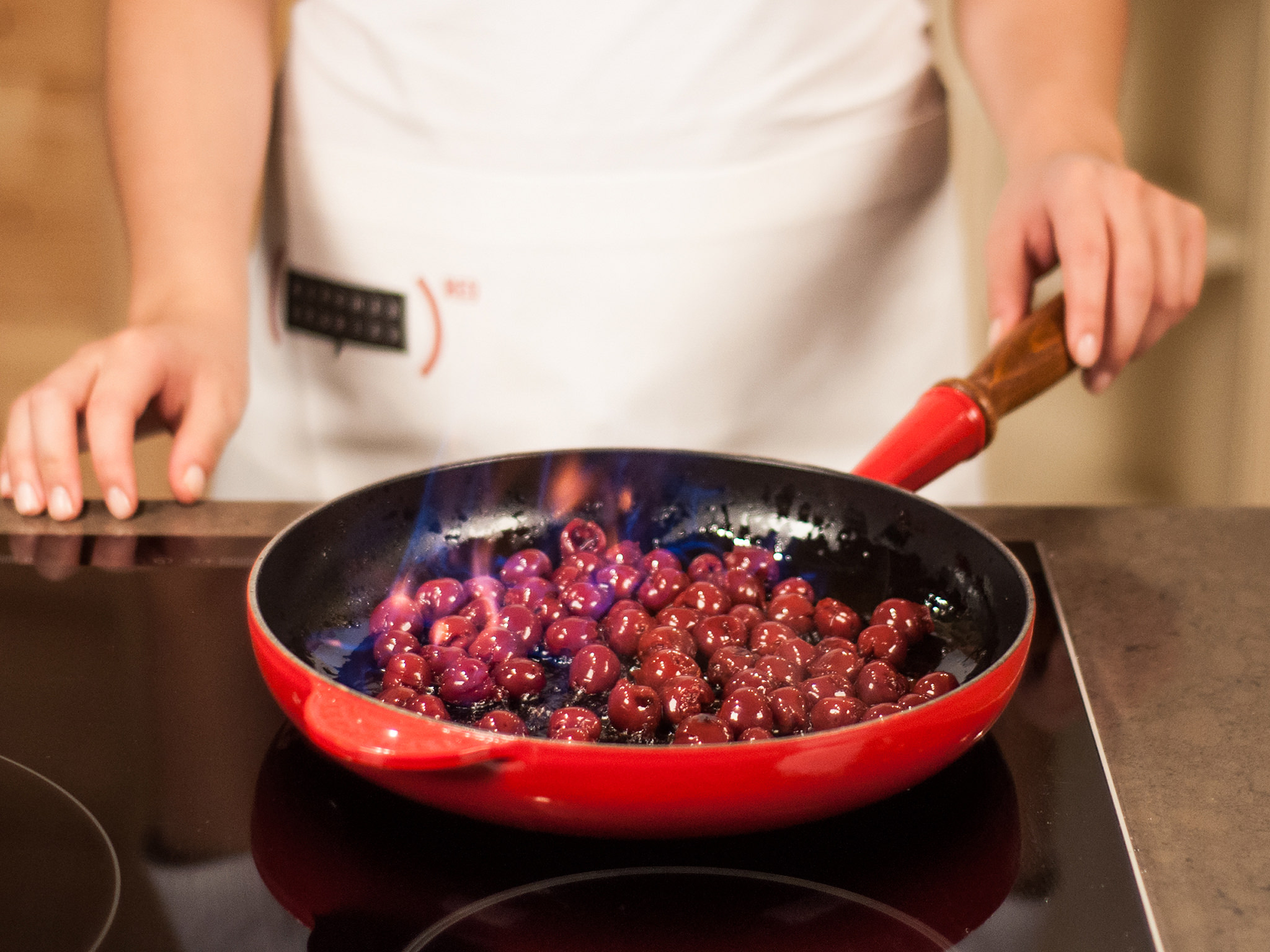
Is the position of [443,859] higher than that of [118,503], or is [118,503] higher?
[443,859]

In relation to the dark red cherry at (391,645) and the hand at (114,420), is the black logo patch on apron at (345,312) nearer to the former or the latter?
the hand at (114,420)

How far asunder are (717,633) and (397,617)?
0.18 meters

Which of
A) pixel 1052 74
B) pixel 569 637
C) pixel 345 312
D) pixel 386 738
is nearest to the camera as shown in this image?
pixel 386 738

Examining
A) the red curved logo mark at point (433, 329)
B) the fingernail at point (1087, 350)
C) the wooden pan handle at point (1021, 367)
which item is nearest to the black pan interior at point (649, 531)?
the wooden pan handle at point (1021, 367)

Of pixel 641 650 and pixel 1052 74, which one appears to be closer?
pixel 641 650

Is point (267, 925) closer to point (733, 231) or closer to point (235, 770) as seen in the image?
point (235, 770)

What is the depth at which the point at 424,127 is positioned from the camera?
1.13 m

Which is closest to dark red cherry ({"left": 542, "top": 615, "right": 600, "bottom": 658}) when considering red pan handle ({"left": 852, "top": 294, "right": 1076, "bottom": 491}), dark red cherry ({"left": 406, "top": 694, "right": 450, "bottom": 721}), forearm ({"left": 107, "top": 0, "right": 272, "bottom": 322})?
dark red cherry ({"left": 406, "top": 694, "right": 450, "bottom": 721})

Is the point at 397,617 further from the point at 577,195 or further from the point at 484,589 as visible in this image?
the point at 577,195

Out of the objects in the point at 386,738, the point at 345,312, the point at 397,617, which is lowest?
the point at 345,312

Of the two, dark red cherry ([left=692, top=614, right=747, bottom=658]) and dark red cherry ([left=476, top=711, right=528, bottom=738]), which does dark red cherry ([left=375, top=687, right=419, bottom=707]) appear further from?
dark red cherry ([left=692, top=614, right=747, bottom=658])

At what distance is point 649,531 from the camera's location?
0.80 metres

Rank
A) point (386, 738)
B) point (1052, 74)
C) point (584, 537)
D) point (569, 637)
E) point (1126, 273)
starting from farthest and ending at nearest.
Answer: point (1052, 74), point (1126, 273), point (584, 537), point (569, 637), point (386, 738)

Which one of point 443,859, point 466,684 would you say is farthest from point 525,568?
point 443,859
